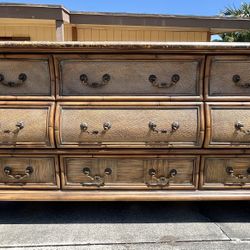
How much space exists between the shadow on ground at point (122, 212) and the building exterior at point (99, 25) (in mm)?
4252

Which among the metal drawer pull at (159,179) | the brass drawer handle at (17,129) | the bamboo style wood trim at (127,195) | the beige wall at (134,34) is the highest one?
the beige wall at (134,34)

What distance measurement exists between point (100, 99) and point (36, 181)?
2.53 feet

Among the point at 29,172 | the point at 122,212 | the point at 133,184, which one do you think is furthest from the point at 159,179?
the point at 29,172

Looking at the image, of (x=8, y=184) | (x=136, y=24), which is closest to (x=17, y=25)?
(x=136, y=24)

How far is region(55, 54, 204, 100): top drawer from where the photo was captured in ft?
5.78

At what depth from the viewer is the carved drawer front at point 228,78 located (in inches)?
69.3

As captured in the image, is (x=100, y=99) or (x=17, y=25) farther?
(x=17, y=25)

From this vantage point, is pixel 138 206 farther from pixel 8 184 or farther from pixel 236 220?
pixel 8 184

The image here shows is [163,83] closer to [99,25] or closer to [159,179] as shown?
[159,179]

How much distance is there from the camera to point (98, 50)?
1719 millimetres

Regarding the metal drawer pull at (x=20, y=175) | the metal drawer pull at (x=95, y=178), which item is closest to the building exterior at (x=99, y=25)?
the metal drawer pull at (x=20, y=175)

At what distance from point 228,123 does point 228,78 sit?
1.03 ft

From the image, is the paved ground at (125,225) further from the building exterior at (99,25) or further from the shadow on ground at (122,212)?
the building exterior at (99,25)

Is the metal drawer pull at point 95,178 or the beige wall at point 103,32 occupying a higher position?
the beige wall at point 103,32
